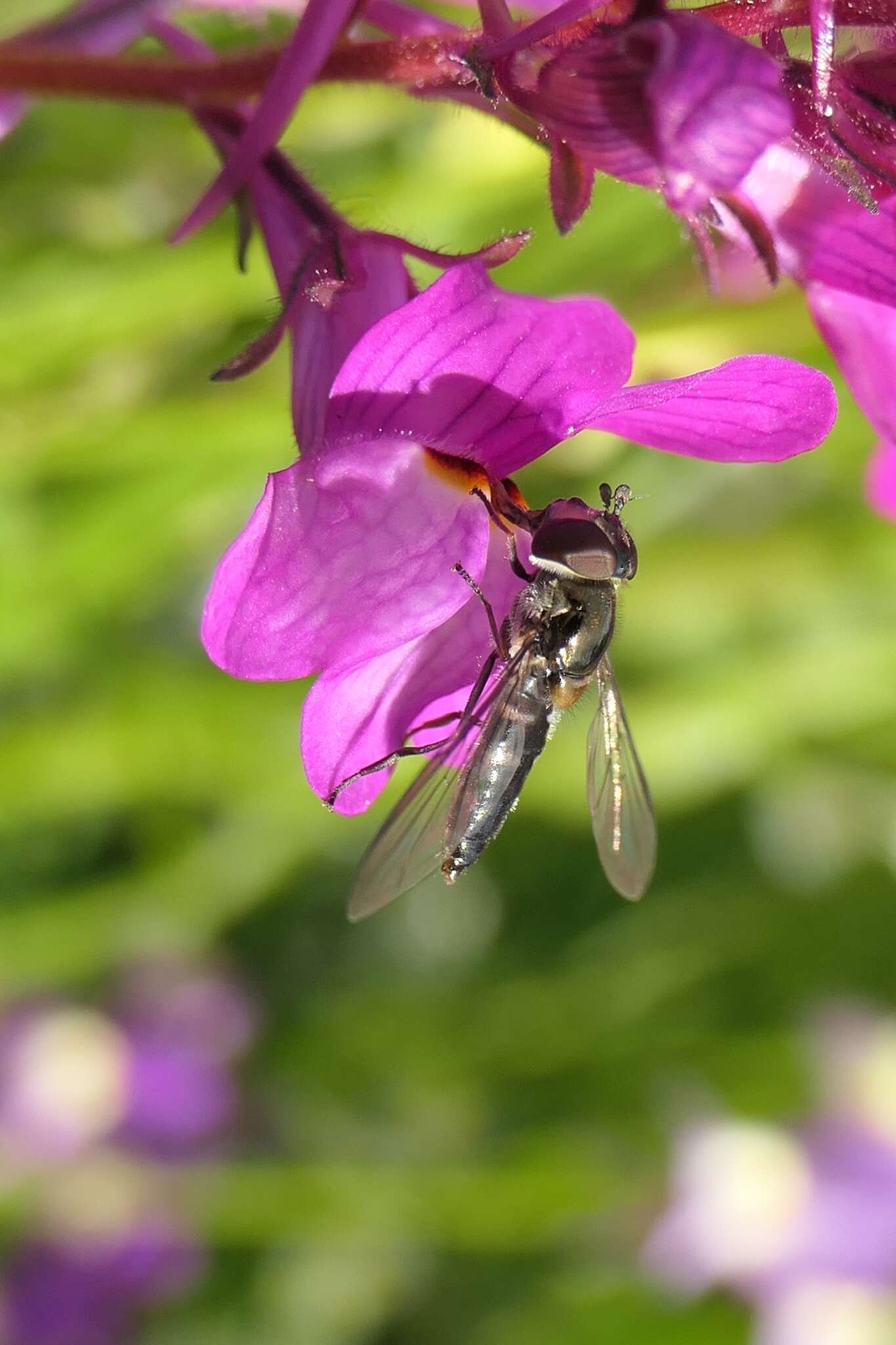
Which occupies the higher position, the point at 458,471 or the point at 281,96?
the point at 281,96

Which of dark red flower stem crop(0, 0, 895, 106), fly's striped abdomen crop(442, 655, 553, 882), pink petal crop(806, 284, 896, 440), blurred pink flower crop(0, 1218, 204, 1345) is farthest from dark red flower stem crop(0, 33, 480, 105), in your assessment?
blurred pink flower crop(0, 1218, 204, 1345)

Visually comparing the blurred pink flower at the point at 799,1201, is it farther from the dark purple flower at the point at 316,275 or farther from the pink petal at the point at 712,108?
the pink petal at the point at 712,108

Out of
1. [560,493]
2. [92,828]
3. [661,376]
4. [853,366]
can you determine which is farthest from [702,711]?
[853,366]

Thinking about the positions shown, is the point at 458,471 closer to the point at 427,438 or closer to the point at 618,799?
the point at 427,438

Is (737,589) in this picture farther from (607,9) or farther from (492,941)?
(607,9)

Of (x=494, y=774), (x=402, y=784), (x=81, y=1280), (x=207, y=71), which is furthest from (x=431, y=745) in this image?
(x=81, y=1280)

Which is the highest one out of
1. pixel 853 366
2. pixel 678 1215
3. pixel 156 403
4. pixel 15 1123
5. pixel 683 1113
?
pixel 853 366

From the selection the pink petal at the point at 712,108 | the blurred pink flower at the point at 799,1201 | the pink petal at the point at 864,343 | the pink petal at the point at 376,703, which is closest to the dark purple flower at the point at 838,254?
the pink petal at the point at 864,343
